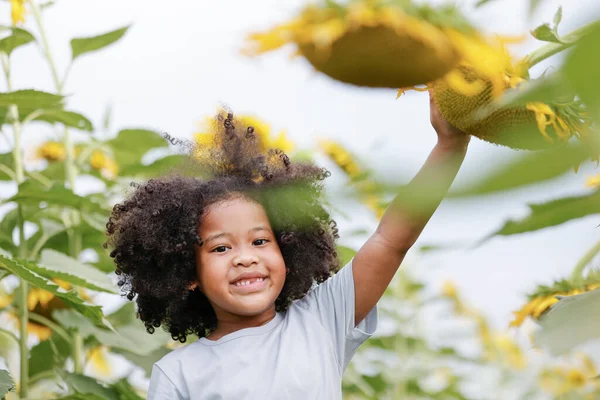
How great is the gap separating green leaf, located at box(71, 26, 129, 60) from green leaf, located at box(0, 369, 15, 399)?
0.95 meters

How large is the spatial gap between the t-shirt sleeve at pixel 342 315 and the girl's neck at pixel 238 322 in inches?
2.9

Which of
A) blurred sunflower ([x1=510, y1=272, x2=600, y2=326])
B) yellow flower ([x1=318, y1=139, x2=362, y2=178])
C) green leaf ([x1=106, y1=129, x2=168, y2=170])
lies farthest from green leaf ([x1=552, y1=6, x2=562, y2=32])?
yellow flower ([x1=318, y1=139, x2=362, y2=178])

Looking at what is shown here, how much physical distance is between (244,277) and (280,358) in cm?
14

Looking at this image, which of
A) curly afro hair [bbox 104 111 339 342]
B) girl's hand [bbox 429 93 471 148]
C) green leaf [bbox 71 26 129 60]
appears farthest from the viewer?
green leaf [bbox 71 26 129 60]

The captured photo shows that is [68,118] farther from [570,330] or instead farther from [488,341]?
[488,341]

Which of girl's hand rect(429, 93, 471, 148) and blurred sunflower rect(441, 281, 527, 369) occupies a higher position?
blurred sunflower rect(441, 281, 527, 369)

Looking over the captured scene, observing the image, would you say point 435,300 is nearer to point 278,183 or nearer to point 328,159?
point 328,159

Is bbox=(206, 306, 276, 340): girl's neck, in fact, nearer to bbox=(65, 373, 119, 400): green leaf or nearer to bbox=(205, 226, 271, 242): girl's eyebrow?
bbox=(205, 226, 271, 242): girl's eyebrow

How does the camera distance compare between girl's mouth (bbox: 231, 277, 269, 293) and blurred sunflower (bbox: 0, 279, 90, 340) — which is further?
blurred sunflower (bbox: 0, 279, 90, 340)

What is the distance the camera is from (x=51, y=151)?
9.50 ft

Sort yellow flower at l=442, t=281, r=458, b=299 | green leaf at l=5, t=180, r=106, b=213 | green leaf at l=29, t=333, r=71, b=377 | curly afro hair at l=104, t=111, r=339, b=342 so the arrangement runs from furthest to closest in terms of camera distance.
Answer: yellow flower at l=442, t=281, r=458, b=299 < green leaf at l=29, t=333, r=71, b=377 < green leaf at l=5, t=180, r=106, b=213 < curly afro hair at l=104, t=111, r=339, b=342

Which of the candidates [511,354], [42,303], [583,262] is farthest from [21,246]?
[511,354]

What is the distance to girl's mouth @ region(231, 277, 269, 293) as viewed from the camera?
1317mm

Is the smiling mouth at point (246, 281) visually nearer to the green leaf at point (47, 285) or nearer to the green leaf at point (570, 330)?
the green leaf at point (47, 285)
